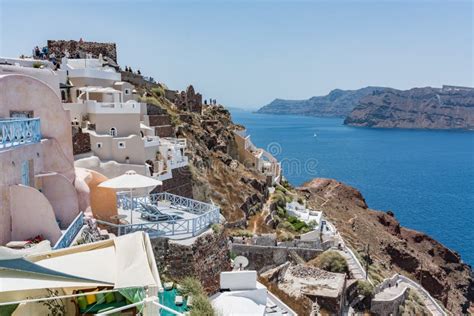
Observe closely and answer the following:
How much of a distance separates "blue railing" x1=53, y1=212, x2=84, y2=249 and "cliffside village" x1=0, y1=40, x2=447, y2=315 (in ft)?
0.16

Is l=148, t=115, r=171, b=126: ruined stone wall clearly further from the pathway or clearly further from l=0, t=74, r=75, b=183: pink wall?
the pathway

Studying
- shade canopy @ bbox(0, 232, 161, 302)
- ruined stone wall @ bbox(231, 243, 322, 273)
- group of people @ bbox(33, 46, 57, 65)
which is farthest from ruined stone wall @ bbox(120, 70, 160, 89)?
shade canopy @ bbox(0, 232, 161, 302)

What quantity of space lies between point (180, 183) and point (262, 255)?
6685mm

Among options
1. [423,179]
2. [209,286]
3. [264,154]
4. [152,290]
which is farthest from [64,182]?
[423,179]

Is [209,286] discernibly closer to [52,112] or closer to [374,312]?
[52,112]

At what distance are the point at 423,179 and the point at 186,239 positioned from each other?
108 m

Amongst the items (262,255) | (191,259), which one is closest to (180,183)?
(262,255)

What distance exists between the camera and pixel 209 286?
1541 cm

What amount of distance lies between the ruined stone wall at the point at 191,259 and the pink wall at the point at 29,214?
133 inches

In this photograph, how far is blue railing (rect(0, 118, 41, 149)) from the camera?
11.2 m

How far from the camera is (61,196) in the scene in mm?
14312

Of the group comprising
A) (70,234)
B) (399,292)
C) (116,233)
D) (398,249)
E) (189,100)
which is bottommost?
(398,249)

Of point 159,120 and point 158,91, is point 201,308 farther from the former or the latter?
point 158,91

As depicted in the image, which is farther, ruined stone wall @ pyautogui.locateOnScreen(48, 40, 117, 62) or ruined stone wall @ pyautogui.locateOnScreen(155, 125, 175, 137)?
ruined stone wall @ pyautogui.locateOnScreen(48, 40, 117, 62)
